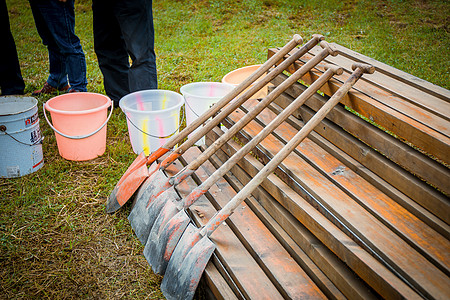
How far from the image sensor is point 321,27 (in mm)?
7574

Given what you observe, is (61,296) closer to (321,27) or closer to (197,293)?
(197,293)

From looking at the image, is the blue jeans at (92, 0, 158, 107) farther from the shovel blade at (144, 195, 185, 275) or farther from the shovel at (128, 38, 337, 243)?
the shovel blade at (144, 195, 185, 275)

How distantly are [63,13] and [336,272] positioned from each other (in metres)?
3.88

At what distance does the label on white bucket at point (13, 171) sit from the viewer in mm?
3069

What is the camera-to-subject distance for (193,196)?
216cm

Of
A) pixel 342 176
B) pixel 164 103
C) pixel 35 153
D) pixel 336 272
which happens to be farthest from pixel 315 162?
pixel 35 153

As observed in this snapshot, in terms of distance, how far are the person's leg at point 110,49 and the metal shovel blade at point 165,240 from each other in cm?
244

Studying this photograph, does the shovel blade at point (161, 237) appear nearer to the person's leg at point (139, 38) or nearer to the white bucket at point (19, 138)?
the white bucket at point (19, 138)

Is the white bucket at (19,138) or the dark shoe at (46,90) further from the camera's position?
the dark shoe at (46,90)

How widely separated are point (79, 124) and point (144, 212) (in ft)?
3.85

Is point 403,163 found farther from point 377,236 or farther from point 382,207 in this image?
point 377,236

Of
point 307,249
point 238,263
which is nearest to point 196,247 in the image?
point 238,263

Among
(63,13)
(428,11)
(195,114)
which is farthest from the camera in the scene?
(428,11)

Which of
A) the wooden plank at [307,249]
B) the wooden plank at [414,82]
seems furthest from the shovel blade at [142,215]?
the wooden plank at [414,82]
